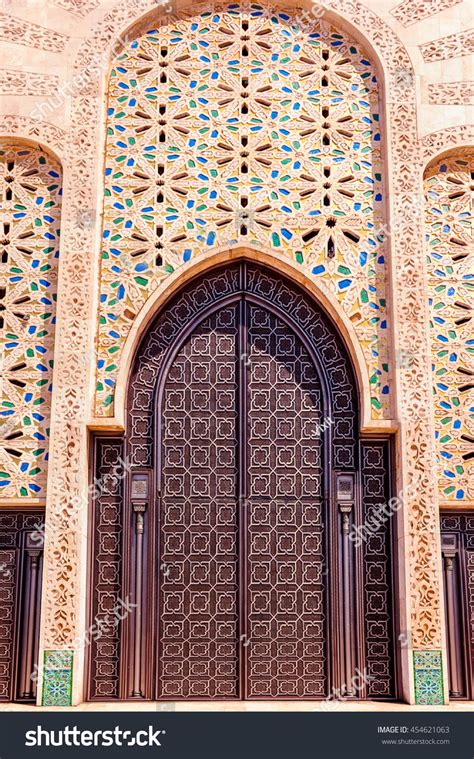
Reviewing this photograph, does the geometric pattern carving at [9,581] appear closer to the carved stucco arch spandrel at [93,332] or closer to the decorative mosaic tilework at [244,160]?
the carved stucco arch spandrel at [93,332]

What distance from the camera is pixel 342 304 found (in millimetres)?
7184

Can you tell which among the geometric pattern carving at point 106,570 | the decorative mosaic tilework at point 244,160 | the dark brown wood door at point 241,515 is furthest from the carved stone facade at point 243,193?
the dark brown wood door at point 241,515

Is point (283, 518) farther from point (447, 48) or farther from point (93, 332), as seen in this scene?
point (447, 48)

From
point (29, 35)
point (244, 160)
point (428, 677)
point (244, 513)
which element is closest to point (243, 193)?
point (244, 160)

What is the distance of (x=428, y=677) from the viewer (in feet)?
21.4

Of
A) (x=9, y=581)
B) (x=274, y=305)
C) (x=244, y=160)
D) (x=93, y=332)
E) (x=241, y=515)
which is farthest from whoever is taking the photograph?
(x=244, y=160)

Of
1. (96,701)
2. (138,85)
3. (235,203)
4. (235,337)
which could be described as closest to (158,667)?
(96,701)

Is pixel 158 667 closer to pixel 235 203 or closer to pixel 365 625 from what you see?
pixel 365 625

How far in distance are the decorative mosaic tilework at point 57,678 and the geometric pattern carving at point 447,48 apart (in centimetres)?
506

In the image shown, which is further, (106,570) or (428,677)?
(106,570)

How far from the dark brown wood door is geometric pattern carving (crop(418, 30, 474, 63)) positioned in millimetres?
2362

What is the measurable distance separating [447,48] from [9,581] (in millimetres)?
5070

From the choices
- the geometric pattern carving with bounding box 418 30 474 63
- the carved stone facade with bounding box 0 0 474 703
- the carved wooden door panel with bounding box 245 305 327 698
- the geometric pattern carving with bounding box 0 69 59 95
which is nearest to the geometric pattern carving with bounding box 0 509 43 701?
the carved stone facade with bounding box 0 0 474 703

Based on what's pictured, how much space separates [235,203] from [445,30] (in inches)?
84.6
